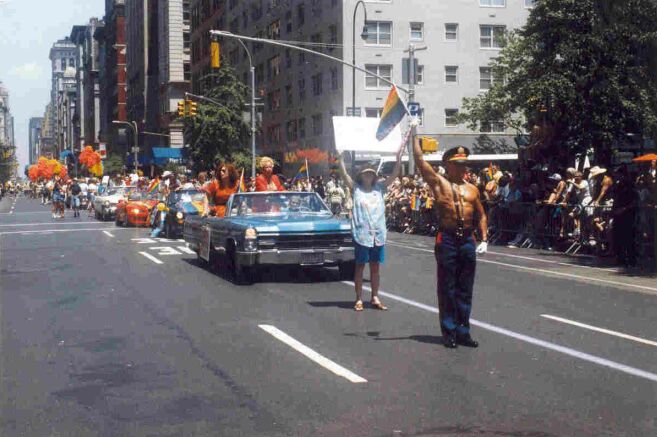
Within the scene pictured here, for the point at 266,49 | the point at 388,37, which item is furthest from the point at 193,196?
the point at 266,49

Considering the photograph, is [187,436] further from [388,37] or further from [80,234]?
[388,37]

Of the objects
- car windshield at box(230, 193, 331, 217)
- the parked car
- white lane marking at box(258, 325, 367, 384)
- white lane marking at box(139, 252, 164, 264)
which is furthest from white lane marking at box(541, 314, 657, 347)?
the parked car

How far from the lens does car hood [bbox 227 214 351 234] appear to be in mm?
14133

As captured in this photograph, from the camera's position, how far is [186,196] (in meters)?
27.0

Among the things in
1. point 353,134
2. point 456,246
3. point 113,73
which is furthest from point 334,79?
point 113,73

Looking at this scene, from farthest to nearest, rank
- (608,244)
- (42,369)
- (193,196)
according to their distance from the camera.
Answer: (193,196) < (608,244) < (42,369)

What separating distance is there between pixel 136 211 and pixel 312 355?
25494 millimetres

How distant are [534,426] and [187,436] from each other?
211 centimetres

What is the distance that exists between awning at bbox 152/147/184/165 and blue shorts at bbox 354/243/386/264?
76.4 m

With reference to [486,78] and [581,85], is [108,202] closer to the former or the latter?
[581,85]

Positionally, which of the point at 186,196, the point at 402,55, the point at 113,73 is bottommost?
the point at 186,196

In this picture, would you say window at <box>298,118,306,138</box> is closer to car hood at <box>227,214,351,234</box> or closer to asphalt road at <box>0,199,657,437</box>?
asphalt road at <box>0,199,657,437</box>

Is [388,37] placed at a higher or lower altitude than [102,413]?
higher

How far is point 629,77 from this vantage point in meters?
45.4
